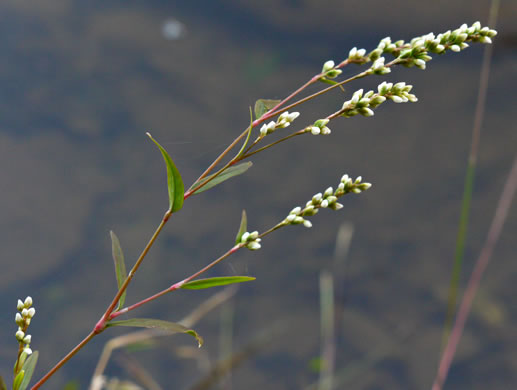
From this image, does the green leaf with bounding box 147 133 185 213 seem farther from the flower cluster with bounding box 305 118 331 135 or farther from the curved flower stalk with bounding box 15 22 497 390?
the flower cluster with bounding box 305 118 331 135

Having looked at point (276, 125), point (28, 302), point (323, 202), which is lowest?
point (28, 302)

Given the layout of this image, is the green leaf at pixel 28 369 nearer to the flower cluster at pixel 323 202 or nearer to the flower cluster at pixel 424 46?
the flower cluster at pixel 323 202

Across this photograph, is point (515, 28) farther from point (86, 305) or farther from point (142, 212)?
point (86, 305)

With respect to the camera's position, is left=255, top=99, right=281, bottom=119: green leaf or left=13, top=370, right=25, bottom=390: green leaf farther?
left=255, top=99, right=281, bottom=119: green leaf

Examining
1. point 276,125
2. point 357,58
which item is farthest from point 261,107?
point 357,58

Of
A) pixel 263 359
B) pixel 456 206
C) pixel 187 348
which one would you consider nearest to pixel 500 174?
pixel 456 206

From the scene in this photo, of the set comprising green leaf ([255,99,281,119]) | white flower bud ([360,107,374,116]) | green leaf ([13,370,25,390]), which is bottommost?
green leaf ([13,370,25,390])

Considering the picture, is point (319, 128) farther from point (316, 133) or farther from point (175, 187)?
point (175, 187)

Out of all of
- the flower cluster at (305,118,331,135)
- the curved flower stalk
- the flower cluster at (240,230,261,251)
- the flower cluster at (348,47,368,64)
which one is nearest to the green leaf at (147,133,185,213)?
the curved flower stalk

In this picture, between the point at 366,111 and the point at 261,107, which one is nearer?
the point at 366,111

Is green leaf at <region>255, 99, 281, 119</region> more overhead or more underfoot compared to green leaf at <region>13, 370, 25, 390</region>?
more overhead

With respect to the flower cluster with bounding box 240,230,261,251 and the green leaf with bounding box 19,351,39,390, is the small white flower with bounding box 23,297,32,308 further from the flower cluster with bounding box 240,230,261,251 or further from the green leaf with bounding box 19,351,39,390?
the flower cluster with bounding box 240,230,261,251
